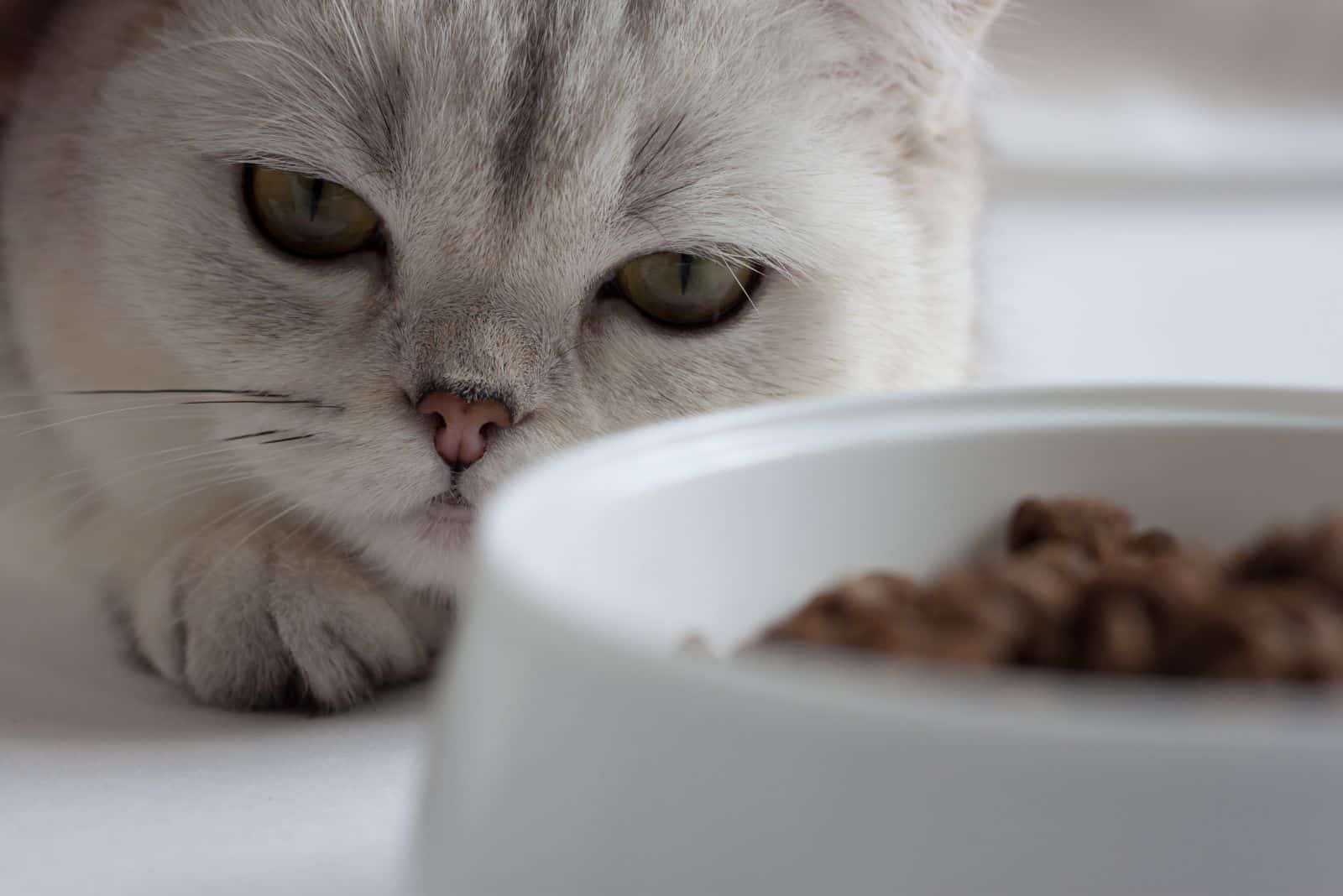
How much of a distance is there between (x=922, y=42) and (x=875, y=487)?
0.55 m

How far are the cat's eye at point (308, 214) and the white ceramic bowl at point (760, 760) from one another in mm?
437

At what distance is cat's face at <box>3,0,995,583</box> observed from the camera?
0.92 m

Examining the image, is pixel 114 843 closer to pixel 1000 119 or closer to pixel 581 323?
pixel 581 323

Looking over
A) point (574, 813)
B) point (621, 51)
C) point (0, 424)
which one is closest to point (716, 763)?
point (574, 813)

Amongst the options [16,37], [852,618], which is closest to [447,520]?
[852,618]

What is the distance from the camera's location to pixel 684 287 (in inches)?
38.8

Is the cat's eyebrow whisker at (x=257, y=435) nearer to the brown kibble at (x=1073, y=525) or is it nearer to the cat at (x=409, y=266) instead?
the cat at (x=409, y=266)

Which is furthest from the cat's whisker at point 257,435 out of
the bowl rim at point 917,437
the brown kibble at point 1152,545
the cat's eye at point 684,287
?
the brown kibble at point 1152,545

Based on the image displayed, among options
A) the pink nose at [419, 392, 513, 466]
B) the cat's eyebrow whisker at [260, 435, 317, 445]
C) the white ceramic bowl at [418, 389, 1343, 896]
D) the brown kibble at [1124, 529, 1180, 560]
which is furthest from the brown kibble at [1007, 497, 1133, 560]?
the cat's eyebrow whisker at [260, 435, 317, 445]

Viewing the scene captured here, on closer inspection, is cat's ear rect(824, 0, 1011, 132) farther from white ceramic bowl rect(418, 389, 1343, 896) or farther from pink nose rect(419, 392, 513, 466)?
white ceramic bowl rect(418, 389, 1343, 896)

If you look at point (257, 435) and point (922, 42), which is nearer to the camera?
point (257, 435)

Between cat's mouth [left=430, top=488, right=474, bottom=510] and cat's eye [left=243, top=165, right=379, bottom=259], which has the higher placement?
cat's eye [left=243, top=165, right=379, bottom=259]

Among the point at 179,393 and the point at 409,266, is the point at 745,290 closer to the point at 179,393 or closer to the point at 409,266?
the point at 409,266

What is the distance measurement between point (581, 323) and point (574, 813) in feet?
1.82
